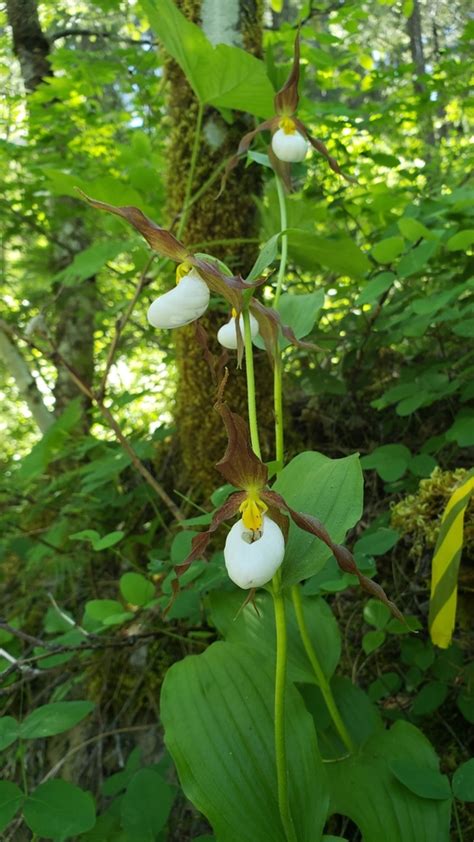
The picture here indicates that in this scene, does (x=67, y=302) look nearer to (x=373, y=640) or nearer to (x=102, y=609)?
(x=102, y=609)

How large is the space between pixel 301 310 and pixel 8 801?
106cm

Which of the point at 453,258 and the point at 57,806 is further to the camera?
the point at 453,258

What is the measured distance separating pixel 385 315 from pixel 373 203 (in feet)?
1.31

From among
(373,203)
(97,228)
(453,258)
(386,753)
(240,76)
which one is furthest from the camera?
(97,228)

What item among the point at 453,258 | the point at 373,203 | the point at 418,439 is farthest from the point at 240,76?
the point at 418,439

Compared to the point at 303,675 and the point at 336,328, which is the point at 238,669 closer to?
the point at 303,675

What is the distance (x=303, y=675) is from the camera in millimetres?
1111

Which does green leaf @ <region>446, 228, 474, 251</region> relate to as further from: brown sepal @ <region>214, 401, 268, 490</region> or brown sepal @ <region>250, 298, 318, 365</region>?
brown sepal @ <region>214, 401, 268, 490</region>

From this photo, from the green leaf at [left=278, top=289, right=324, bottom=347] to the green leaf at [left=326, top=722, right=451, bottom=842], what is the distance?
788 mm

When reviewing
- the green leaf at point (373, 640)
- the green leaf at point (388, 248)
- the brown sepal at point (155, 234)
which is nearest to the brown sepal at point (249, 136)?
the green leaf at point (388, 248)

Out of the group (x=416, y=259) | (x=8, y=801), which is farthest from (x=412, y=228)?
(x=8, y=801)

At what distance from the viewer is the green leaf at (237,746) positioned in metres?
0.87

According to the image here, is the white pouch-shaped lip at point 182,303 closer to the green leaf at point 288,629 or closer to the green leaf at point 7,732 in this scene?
the green leaf at point 288,629

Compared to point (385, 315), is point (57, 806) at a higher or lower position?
lower
